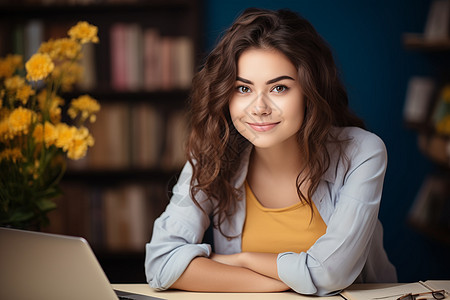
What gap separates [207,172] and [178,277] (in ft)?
0.97

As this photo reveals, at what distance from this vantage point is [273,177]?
1.44m

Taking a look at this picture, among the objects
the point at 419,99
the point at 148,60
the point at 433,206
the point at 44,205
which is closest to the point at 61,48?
the point at 44,205

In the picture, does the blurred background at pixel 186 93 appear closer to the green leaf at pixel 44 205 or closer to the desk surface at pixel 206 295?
the green leaf at pixel 44 205

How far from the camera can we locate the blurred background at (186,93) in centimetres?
282

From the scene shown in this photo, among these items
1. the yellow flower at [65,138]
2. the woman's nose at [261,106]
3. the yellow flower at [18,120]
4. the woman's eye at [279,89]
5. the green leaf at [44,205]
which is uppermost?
the woman's eye at [279,89]

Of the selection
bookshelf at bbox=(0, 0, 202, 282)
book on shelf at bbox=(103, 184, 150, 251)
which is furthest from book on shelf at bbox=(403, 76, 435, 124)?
book on shelf at bbox=(103, 184, 150, 251)

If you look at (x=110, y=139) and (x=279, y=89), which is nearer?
(x=279, y=89)

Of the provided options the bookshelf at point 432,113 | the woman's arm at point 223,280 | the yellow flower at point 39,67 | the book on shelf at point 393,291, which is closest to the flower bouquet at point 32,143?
the yellow flower at point 39,67

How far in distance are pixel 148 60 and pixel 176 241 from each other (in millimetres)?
1681

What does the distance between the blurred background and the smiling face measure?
5.14 ft

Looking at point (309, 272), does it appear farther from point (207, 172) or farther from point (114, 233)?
point (114, 233)

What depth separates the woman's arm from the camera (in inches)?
46.2

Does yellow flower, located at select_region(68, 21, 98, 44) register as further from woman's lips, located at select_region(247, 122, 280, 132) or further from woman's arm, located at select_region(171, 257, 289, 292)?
woman's arm, located at select_region(171, 257, 289, 292)

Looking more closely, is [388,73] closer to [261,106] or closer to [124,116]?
[124,116]
